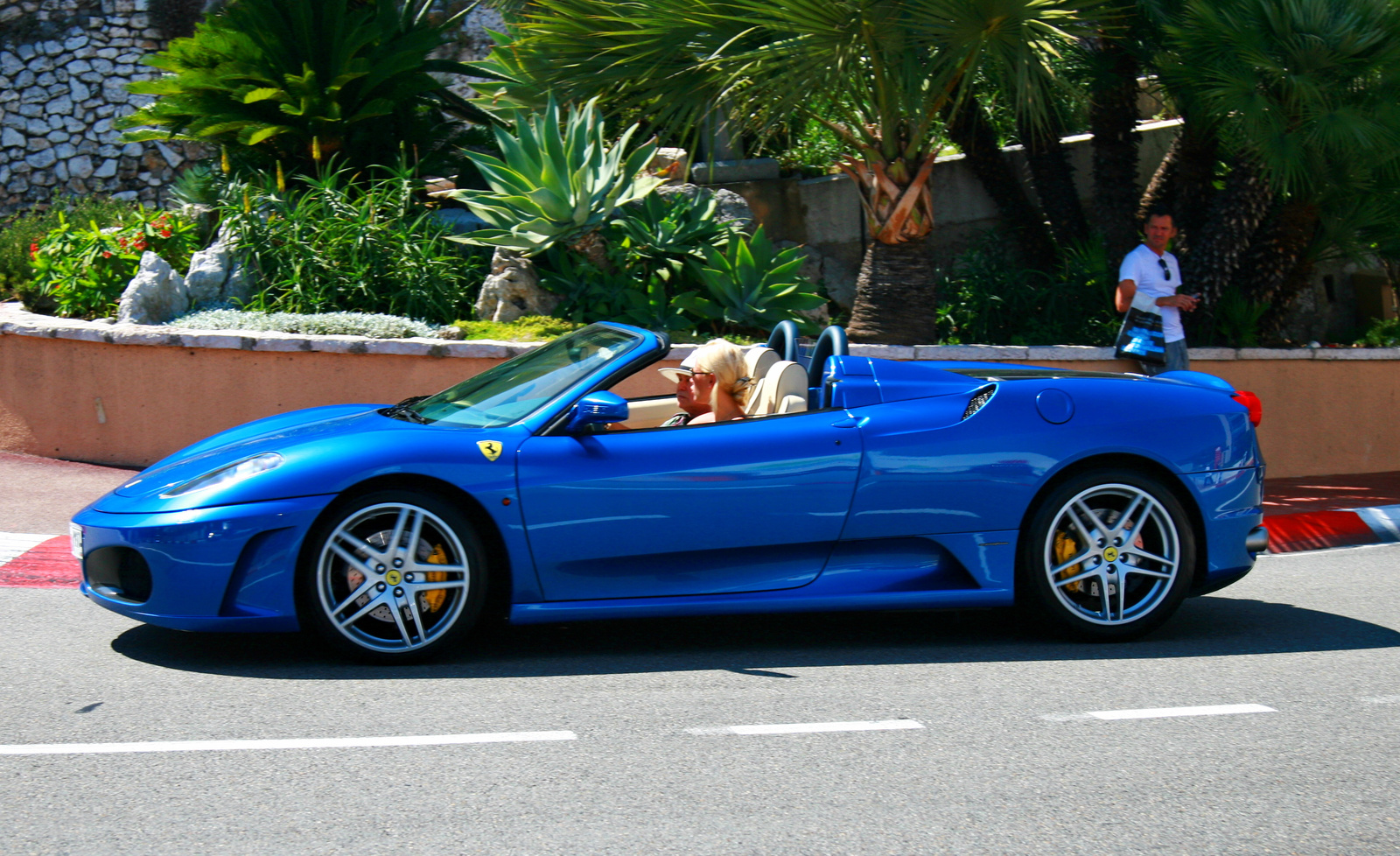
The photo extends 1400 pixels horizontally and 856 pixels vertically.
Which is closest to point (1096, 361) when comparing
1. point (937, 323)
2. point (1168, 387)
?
point (937, 323)

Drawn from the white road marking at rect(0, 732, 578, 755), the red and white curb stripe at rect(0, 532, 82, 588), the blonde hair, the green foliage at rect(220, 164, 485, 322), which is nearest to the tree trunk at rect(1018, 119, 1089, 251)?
the green foliage at rect(220, 164, 485, 322)

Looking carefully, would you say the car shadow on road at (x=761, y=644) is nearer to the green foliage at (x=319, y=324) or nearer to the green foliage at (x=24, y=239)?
the green foliage at (x=319, y=324)

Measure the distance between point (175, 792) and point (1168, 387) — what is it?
393 centimetres

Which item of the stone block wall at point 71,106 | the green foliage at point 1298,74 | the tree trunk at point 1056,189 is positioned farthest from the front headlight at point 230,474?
the stone block wall at point 71,106

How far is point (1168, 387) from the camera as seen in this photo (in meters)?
5.29

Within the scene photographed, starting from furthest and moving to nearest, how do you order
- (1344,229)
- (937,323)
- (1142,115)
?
(1142,115) → (937,323) → (1344,229)

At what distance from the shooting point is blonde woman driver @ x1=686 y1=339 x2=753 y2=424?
209 inches

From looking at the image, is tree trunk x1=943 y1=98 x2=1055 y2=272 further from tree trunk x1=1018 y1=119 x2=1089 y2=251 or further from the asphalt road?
the asphalt road

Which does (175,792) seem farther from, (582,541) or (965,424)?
(965,424)

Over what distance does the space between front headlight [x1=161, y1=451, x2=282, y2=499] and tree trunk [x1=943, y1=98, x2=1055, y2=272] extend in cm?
790

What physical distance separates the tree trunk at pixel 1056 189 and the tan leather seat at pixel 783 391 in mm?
6594

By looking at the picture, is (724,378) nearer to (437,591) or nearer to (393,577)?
(437,591)

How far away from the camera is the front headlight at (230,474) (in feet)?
14.9

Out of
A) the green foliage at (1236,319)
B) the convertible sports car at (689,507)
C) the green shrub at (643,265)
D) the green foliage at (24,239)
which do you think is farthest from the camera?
the green foliage at (24,239)
